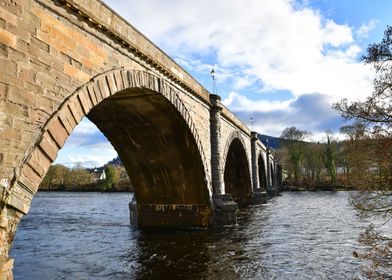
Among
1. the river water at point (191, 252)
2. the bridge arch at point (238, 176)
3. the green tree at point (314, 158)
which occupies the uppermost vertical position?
the green tree at point (314, 158)

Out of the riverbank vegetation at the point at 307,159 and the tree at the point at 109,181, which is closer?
the riverbank vegetation at the point at 307,159

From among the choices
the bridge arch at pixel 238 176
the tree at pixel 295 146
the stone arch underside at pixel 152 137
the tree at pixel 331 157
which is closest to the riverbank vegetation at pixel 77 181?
the tree at pixel 295 146

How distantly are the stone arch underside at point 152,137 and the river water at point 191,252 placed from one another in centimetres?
191

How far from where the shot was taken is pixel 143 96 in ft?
47.9

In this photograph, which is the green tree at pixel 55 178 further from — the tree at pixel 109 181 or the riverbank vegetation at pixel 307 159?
the riverbank vegetation at pixel 307 159

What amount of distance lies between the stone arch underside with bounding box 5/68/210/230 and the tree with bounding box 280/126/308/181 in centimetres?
5866

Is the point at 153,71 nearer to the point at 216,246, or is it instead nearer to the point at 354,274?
the point at 216,246

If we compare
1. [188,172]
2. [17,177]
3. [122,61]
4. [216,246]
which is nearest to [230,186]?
[188,172]

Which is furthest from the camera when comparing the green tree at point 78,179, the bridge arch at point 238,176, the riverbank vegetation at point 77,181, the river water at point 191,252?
the green tree at point 78,179

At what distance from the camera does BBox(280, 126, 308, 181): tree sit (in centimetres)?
7550

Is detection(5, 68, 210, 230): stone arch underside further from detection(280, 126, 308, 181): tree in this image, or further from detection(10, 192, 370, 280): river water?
detection(280, 126, 308, 181): tree

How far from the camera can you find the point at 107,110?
16.1 meters

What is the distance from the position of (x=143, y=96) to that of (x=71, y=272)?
685cm

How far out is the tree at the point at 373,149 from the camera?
920 cm
